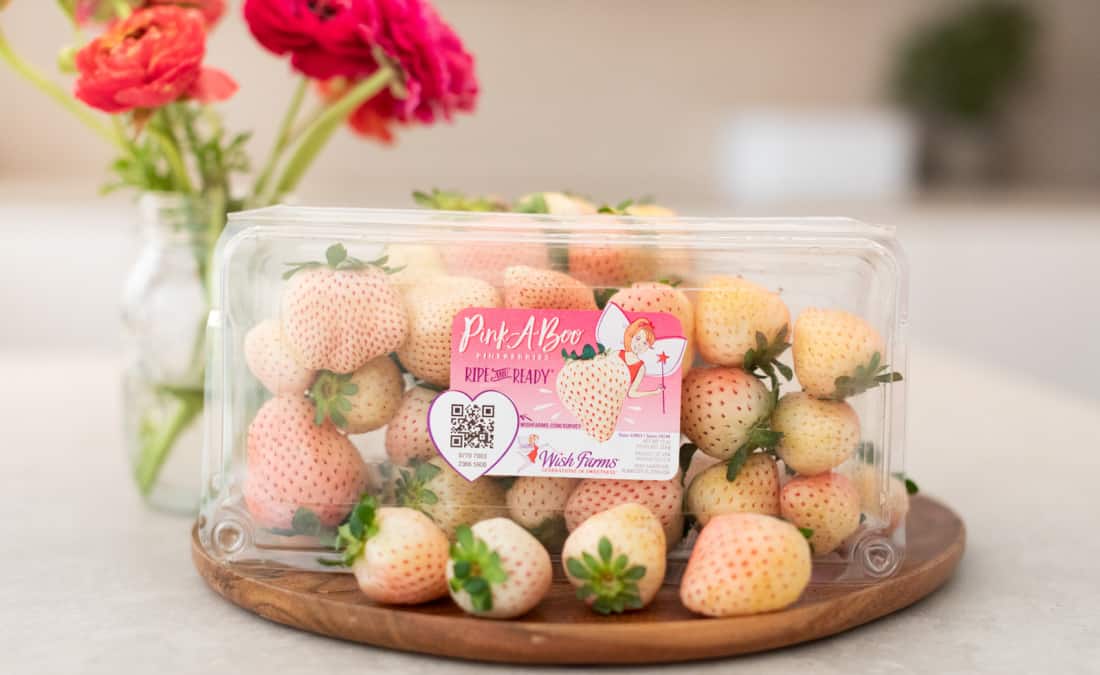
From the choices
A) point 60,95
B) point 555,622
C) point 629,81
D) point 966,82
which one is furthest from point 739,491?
point 966,82

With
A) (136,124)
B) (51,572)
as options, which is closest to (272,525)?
(51,572)

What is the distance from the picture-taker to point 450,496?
0.69 meters

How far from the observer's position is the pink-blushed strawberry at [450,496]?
69cm

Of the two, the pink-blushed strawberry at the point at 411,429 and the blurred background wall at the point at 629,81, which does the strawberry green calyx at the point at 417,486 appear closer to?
the pink-blushed strawberry at the point at 411,429

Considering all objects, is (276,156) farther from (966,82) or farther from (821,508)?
(966,82)

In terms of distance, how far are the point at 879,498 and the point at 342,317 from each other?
1.13 feet

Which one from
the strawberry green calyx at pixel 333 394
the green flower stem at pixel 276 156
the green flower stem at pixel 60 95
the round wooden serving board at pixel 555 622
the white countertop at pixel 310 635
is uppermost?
the green flower stem at pixel 60 95

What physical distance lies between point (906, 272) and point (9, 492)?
73cm

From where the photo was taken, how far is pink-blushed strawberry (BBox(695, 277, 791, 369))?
69 cm

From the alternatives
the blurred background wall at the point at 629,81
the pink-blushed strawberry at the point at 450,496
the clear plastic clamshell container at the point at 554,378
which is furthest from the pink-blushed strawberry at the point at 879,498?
the blurred background wall at the point at 629,81

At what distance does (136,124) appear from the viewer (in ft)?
2.85

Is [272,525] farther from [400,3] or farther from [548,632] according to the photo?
[400,3]

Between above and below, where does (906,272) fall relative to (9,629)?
above

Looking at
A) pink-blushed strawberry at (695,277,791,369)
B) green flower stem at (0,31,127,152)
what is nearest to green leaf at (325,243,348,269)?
pink-blushed strawberry at (695,277,791,369)
